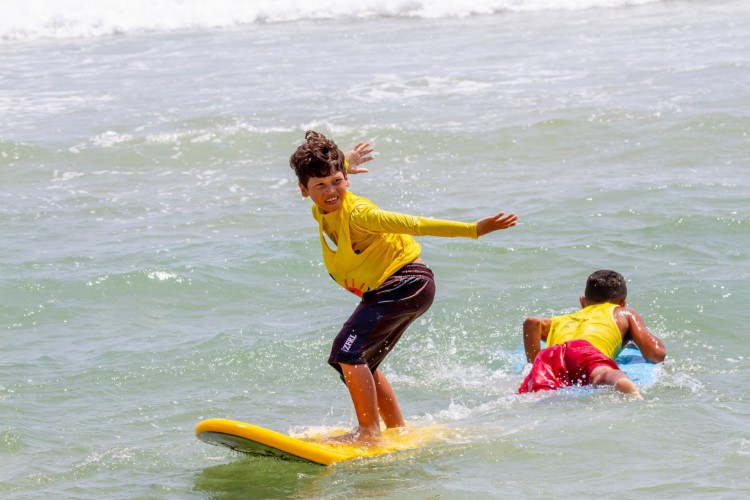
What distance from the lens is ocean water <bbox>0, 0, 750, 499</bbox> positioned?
5273 millimetres

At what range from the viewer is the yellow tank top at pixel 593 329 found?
6652 millimetres

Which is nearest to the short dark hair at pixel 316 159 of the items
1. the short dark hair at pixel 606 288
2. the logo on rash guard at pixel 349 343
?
the logo on rash guard at pixel 349 343

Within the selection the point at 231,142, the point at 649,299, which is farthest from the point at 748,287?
the point at 231,142

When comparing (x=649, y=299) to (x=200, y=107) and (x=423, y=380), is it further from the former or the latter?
(x=200, y=107)

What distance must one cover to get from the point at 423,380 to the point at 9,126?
9.98 m

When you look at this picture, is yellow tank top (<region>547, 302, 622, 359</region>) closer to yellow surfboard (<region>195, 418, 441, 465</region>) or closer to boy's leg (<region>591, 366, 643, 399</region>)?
boy's leg (<region>591, 366, 643, 399</region>)

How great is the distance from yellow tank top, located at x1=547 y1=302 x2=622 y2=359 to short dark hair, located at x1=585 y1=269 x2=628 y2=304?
0.05 metres

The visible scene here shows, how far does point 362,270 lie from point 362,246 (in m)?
0.12

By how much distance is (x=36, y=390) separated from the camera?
6645mm

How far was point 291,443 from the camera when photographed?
506 cm

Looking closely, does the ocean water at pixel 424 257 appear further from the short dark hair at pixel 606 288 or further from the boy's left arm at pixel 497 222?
the boy's left arm at pixel 497 222

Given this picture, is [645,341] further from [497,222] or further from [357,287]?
[497,222]

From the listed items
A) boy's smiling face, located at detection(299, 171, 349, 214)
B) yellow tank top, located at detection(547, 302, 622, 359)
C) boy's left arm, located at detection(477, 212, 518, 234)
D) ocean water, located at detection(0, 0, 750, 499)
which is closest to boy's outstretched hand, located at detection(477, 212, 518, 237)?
boy's left arm, located at detection(477, 212, 518, 234)

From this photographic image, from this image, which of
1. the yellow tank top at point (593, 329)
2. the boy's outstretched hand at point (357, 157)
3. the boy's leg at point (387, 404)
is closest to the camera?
the boy's outstretched hand at point (357, 157)
